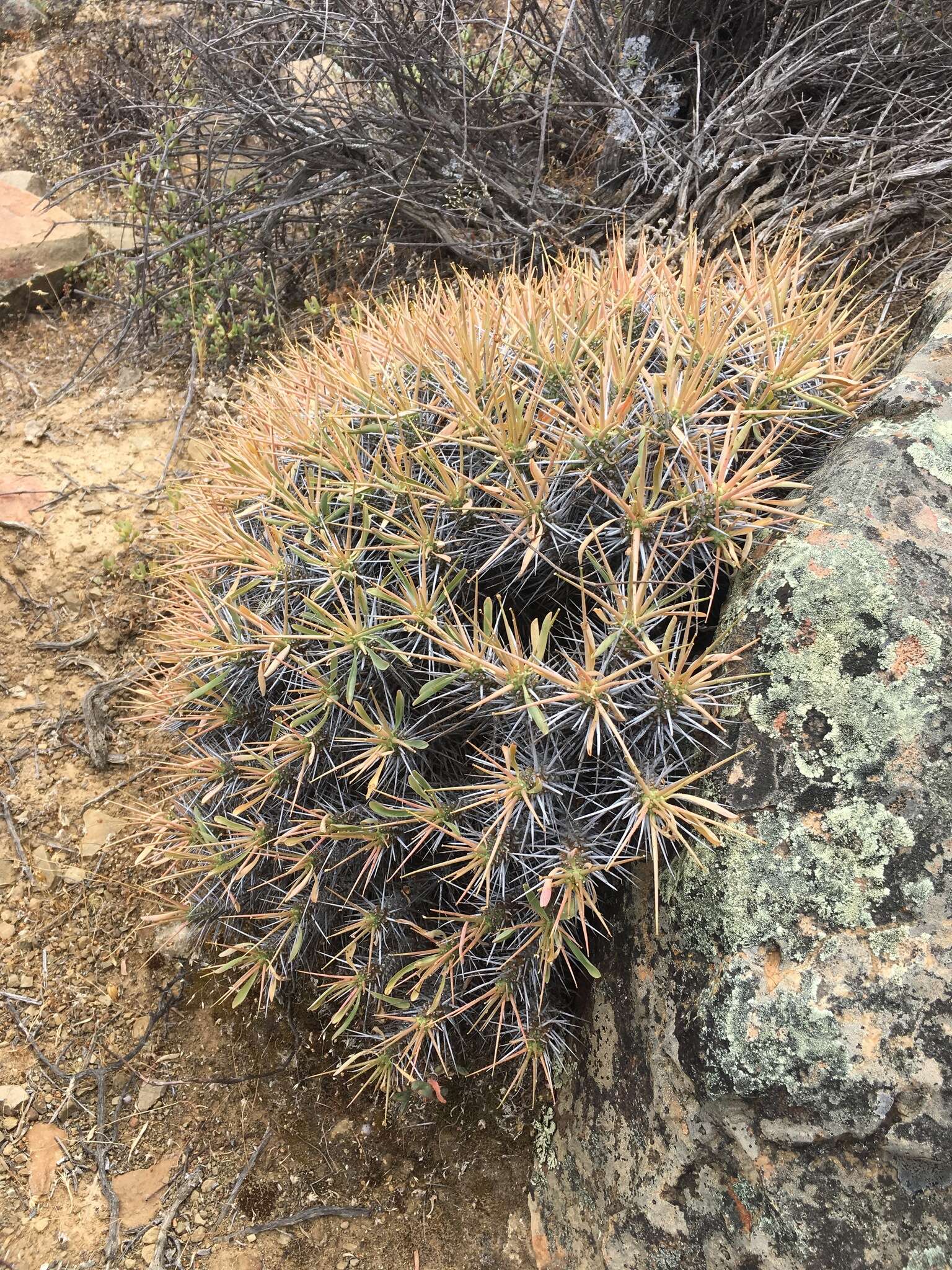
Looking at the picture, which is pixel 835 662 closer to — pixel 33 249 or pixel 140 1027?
pixel 140 1027

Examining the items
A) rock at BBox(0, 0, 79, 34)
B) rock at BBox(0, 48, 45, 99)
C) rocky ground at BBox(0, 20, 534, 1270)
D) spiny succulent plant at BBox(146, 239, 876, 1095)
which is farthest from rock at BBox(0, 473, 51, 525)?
rock at BBox(0, 0, 79, 34)

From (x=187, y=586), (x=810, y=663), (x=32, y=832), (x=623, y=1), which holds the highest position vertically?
(x=623, y=1)

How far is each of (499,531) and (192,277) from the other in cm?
277

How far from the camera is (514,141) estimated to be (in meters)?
3.68

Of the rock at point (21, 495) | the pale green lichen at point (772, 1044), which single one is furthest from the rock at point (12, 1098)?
the rock at point (21, 495)

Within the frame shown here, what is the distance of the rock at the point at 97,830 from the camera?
8.50 feet

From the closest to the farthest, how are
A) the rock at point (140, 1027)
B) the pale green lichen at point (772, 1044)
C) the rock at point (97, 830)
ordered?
the pale green lichen at point (772, 1044) → the rock at point (140, 1027) → the rock at point (97, 830)

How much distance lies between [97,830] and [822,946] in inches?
82.1

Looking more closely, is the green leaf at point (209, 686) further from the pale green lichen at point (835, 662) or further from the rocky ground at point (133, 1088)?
the pale green lichen at point (835, 662)

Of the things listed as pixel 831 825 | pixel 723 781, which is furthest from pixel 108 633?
pixel 831 825

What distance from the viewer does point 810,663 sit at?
5.21 feet

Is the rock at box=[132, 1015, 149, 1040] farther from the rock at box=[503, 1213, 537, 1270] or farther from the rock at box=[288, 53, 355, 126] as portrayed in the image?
the rock at box=[288, 53, 355, 126]

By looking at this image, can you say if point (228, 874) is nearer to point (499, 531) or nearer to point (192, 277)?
point (499, 531)

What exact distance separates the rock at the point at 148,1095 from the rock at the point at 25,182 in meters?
4.21
